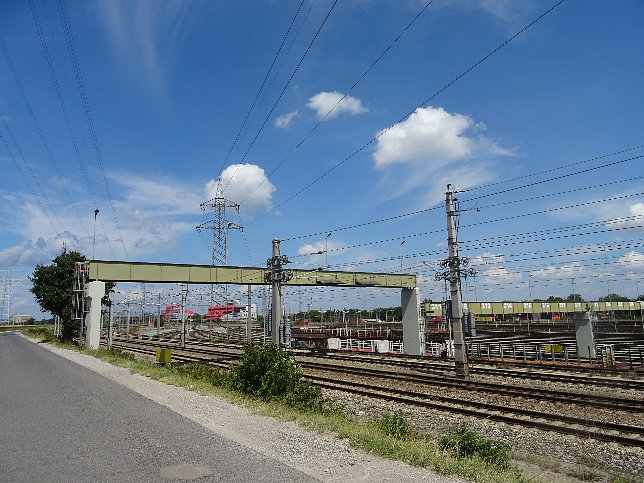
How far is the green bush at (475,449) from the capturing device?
8.99 m

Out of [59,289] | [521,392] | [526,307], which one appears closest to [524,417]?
[521,392]

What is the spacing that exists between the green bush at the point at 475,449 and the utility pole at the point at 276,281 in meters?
16.0

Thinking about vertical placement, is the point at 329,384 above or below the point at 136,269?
below

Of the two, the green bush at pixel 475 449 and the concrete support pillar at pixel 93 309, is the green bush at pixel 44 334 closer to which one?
the concrete support pillar at pixel 93 309

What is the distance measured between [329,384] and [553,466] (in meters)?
12.5

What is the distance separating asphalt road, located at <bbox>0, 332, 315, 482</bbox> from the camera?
23.6ft

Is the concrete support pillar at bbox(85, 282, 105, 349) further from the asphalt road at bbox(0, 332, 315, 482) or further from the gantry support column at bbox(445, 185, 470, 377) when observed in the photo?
the gantry support column at bbox(445, 185, 470, 377)

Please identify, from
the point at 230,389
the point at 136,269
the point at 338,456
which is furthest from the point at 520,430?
the point at 136,269

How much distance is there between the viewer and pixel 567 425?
1288 cm

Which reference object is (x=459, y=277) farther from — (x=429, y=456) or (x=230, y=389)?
(x=429, y=456)

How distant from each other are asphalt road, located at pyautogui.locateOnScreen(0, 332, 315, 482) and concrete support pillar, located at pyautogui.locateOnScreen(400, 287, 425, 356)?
30272mm

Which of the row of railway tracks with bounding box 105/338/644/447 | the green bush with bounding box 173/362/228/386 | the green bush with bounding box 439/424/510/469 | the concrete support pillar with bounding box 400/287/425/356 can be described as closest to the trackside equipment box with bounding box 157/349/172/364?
the green bush with bounding box 173/362/228/386

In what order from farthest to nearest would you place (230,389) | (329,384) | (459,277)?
(459,277), (329,384), (230,389)

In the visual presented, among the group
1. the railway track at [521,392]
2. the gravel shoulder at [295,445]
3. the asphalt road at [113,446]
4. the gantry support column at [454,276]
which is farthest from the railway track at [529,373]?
the asphalt road at [113,446]
